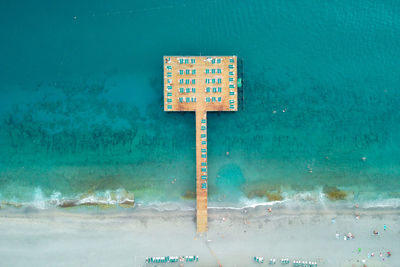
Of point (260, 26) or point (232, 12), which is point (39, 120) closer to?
point (232, 12)

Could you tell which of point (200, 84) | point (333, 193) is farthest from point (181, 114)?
point (333, 193)

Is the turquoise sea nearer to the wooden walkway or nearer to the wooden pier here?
the wooden walkway

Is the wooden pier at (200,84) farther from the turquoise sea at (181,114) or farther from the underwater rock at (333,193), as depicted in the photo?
the underwater rock at (333,193)

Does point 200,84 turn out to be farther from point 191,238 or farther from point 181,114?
point 191,238

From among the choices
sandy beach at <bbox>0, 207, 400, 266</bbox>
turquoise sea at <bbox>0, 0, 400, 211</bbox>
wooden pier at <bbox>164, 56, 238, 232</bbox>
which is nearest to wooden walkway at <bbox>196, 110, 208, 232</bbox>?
wooden pier at <bbox>164, 56, 238, 232</bbox>

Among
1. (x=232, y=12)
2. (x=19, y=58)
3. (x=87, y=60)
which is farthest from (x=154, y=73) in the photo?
(x=19, y=58)

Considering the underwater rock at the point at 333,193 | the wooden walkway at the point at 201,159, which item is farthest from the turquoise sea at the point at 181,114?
the wooden walkway at the point at 201,159
